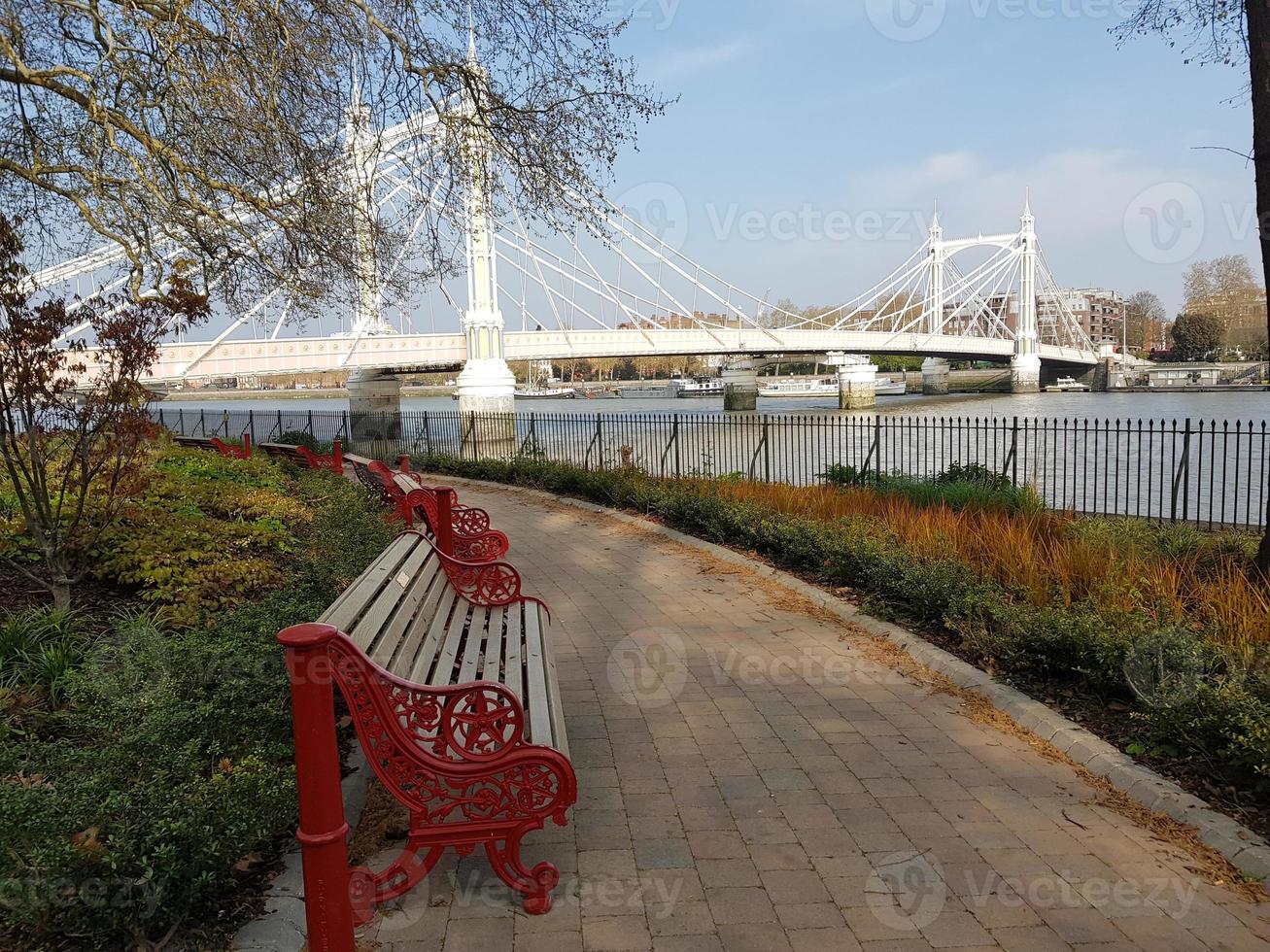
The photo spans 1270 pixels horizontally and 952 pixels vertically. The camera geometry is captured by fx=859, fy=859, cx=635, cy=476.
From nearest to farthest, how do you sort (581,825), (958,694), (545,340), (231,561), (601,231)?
(581,825)
(958,694)
(231,561)
(601,231)
(545,340)

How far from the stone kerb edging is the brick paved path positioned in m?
0.16

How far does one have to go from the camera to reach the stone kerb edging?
2.93 metres

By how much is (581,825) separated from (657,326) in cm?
3399

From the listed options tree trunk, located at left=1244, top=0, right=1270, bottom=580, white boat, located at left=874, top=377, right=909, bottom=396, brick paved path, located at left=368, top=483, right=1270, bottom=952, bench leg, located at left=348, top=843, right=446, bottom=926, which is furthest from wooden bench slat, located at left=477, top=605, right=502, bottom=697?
white boat, located at left=874, top=377, right=909, bottom=396

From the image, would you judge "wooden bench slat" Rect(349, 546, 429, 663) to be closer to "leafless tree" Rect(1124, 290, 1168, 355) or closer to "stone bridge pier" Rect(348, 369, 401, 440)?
"stone bridge pier" Rect(348, 369, 401, 440)

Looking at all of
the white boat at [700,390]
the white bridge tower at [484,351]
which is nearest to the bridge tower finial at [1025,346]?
the white boat at [700,390]

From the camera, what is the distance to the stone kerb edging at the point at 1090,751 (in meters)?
2.93

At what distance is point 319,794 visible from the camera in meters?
2.29

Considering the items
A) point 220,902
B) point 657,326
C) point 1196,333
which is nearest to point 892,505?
point 220,902

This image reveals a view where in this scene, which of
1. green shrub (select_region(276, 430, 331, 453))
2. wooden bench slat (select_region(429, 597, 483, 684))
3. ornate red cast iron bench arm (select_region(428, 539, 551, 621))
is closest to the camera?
wooden bench slat (select_region(429, 597, 483, 684))

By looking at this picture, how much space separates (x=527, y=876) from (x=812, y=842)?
1015 millimetres

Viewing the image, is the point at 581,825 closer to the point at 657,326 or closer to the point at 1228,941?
the point at 1228,941

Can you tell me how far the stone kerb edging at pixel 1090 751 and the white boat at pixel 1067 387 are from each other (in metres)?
62.9

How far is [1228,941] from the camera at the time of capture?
2.48 m
